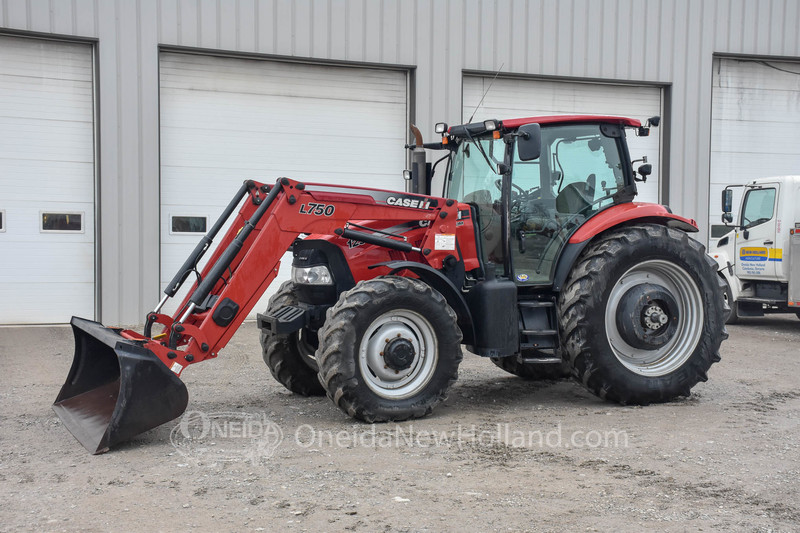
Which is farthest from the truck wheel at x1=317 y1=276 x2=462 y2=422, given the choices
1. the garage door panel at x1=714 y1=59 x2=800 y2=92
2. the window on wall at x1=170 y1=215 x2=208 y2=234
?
the garage door panel at x1=714 y1=59 x2=800 y2=92

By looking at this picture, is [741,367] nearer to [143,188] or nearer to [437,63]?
[437,63]

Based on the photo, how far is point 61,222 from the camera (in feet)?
40.9

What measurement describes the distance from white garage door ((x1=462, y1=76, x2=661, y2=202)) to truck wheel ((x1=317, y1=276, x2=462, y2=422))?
8450 mm

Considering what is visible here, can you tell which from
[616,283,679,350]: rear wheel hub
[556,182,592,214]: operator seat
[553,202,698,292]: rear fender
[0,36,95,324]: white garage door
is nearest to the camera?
[553,202,698,292]: rear fender

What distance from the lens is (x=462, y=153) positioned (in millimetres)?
7453

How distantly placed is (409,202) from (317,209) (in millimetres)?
781

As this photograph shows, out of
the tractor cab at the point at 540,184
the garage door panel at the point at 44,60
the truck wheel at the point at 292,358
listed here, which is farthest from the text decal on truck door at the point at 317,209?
the garage door panel at the point at 44,60

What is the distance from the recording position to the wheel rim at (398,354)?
6.09m

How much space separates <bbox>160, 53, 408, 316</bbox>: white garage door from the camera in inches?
511

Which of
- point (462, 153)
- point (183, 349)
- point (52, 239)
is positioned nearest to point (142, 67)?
point (52, 239)

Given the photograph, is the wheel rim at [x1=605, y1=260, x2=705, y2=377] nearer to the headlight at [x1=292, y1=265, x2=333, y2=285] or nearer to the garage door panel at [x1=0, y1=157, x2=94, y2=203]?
the headlight at [x1=292, y1=265, x2=333, y2=285]

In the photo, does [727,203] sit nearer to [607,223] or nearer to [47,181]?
[607,223]

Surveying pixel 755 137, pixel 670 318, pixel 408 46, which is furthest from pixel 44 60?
pixel 755 137

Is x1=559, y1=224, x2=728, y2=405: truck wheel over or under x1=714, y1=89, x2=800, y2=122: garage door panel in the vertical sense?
under
